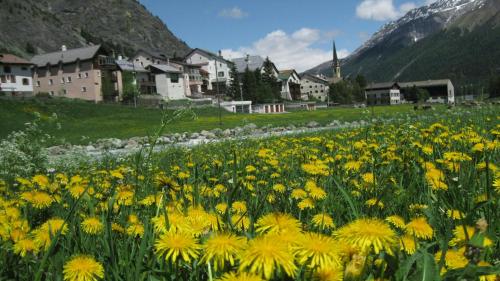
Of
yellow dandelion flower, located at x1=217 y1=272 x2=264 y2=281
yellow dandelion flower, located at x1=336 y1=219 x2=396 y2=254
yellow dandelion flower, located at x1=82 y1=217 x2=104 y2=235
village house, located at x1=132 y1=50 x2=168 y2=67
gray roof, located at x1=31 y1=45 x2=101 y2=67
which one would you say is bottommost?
yellow dandelion flower, located at x1=82 y1=217 x2=104 y2=235

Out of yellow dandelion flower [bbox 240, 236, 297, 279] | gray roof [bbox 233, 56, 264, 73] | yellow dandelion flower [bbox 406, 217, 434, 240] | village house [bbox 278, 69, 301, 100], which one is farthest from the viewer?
village house [bbox 278, 69, 301, 100]

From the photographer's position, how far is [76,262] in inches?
48.9

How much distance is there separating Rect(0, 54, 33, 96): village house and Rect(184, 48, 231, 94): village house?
47.2m

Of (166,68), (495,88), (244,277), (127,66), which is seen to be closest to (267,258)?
(244,277)

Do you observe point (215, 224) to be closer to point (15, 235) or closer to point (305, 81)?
point (15, 235)

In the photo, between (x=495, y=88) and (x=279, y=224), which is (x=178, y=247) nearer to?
(x=279, y=224)

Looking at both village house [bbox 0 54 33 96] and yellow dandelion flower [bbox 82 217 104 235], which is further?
village house [bbox 0 54 33 96]

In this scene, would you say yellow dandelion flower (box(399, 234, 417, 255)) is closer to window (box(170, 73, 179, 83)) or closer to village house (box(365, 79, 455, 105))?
window (box(170, 73, 179, 83))

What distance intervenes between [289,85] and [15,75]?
248 feet

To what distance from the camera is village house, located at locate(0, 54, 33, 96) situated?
7194 cm

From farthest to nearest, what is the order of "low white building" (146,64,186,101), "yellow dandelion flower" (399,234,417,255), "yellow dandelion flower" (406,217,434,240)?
"low white building" (146,64,186,101) < "yellow dandelion flower" (406,217,434,240) < "yellow dandelion flower" (399,234,417,255)

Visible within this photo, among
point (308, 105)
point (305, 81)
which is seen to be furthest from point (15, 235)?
point (305, 81)

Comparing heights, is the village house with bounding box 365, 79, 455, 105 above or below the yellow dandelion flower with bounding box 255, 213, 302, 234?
above

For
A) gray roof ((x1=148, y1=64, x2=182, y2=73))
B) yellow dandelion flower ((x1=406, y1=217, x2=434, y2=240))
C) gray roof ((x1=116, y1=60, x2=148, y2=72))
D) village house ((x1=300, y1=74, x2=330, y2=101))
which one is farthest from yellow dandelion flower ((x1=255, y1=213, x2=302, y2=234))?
village house ((x1=300, y1=74, x2=330, y2=101))
